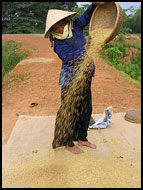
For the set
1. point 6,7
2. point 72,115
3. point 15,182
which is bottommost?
point 15,182

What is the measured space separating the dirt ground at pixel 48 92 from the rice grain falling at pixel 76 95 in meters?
1.21

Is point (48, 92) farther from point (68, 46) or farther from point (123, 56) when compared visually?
point (123, 56)

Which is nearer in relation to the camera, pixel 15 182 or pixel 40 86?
pixel 15 182

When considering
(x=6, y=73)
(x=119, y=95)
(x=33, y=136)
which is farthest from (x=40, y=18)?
(x=33, y=136)

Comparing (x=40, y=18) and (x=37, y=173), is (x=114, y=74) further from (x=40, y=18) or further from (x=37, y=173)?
(x=40, y=18)

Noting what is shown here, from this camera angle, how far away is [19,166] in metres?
2.89

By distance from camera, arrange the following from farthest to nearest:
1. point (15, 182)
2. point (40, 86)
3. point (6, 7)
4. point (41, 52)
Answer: point (6, 7)
point (41, 52)
point (40, 86)
point (15, 182)

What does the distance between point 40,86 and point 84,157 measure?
137 inches

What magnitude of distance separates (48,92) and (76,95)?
291 cm

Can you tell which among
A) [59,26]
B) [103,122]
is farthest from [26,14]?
[59,26]

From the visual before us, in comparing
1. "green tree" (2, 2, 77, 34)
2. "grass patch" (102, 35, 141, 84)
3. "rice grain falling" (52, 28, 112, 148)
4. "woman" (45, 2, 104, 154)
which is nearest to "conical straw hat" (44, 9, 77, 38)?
"woman" (45, 2, 104, 154)

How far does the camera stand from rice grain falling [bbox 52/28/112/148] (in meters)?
2.89

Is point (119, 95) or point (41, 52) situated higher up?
point (41, 52)

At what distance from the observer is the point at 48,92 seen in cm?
585
